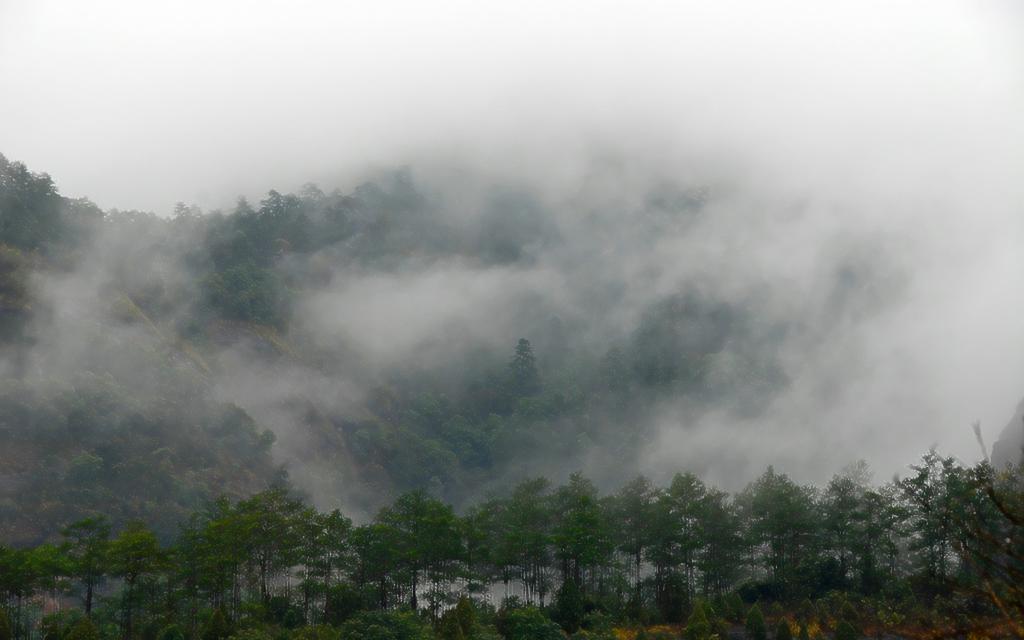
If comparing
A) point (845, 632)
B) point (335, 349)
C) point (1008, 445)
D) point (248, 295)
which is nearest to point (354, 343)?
point (335, 349)

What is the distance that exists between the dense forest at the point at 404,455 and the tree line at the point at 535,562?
Result: 17 centimetres

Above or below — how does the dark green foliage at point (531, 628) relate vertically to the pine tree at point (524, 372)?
below

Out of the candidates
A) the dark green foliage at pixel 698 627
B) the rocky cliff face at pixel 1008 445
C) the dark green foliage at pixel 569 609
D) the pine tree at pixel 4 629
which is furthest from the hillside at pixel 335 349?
the rocky cliff face at pixel 1008 445

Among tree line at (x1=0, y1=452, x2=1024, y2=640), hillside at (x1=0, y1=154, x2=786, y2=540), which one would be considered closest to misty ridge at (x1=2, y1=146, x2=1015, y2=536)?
hillside at (x1=0, y1=154, x2=786, y2=540)

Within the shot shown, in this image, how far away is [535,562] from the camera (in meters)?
41.4

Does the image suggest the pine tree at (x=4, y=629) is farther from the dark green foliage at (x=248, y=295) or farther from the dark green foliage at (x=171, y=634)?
the dark green foliage at (x=248, y=295)

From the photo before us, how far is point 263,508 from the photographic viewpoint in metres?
36.6

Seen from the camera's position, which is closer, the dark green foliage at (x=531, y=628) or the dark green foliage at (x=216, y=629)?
the dark green foliage at (x=216, y=629)

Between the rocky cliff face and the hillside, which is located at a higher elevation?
the hillside

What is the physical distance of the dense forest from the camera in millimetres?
33969

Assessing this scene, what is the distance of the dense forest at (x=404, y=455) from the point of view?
33969 mm

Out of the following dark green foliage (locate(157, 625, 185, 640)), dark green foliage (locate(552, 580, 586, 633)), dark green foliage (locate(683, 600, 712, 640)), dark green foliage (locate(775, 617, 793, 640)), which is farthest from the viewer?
dark green foliage (locate(552, 580, 586, 633))

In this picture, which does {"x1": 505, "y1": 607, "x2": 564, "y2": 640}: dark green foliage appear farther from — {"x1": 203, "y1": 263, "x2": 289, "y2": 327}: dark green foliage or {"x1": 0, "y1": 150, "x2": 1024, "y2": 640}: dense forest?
{"x1": 203, "y1": 263, "x2": 289, "y2": 327}: dark green foliage

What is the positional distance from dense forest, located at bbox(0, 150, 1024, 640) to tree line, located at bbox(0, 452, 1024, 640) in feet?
0.57
